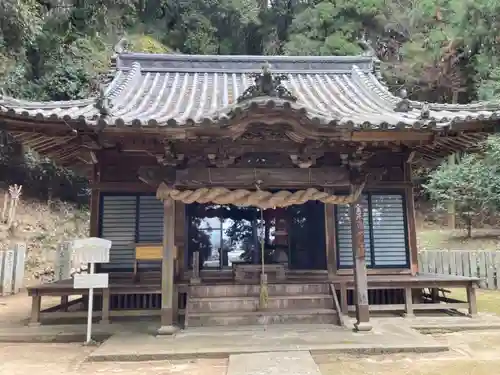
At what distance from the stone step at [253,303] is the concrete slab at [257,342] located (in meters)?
0.50

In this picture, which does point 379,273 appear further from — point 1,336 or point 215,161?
point 1,336

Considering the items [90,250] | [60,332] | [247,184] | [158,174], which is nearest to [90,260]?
[90,250]

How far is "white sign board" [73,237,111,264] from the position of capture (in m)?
6.54

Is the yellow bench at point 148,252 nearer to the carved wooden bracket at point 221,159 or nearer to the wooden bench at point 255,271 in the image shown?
the wooden bench at point 255,271

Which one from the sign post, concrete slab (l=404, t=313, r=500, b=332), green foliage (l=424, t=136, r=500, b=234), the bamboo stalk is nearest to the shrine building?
concrete slab (l=404, t=313, r=500, b=332)

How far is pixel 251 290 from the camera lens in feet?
24.6

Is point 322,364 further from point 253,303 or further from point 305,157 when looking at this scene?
point 305,157

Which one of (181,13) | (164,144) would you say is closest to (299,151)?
(164,144)

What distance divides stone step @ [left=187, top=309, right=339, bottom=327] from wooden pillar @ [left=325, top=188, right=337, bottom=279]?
123 centimetres

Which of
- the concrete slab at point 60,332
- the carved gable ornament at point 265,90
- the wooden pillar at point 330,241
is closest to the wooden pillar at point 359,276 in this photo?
the wooden pillar at point 330,241

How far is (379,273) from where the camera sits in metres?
8.50

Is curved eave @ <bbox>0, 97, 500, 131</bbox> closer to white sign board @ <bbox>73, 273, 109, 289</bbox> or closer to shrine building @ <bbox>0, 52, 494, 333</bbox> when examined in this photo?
shrine building @ <bbox>0, 52, 494, 333</bbox>

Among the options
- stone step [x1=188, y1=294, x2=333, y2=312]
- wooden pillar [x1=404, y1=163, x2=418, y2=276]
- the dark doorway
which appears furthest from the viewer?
the dark doorway

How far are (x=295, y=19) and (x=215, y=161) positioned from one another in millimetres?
24721
